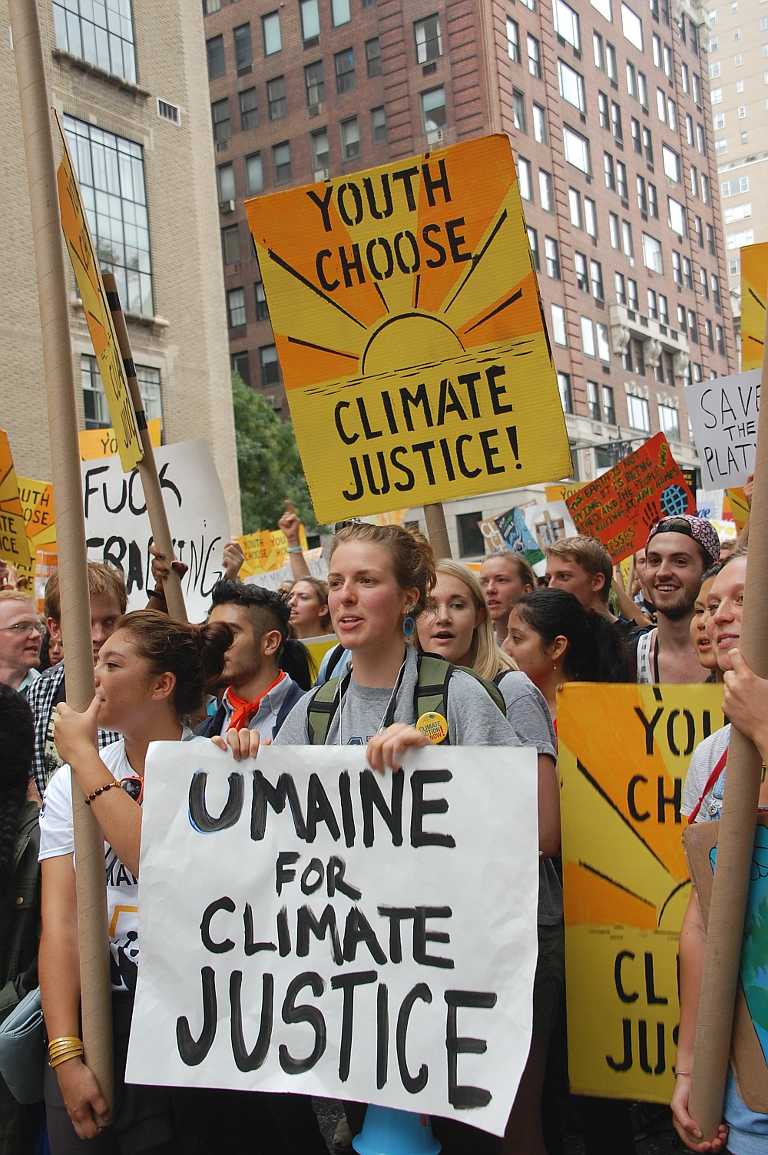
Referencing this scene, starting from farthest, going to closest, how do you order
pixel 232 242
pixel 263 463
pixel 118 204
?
1. pixel 232 242
2. pixel 263 463
3. pixel 118 204

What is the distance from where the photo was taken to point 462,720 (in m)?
2.67

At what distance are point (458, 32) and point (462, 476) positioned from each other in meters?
38.4

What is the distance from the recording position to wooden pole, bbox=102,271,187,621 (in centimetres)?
358

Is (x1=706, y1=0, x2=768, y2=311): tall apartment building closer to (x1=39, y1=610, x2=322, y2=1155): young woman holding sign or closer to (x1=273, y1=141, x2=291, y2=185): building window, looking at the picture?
(x1=273, y1=141, x2=291, y2=185): building window

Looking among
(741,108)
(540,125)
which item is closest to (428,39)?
(540,125)

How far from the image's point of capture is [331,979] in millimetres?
2441

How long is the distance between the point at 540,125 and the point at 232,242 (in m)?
13.0

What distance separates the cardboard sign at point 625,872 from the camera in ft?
9.39

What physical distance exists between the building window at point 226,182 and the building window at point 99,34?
2259 cm

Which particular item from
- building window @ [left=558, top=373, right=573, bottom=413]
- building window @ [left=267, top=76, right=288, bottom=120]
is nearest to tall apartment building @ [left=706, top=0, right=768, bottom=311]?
building window @ [left=558, top=373, right=573, bottom=413]

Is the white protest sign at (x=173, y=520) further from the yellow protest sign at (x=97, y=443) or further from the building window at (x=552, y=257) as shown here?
the building window at (x=552, y=257)

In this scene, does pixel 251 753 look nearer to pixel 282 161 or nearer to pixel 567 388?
pixel 567 388

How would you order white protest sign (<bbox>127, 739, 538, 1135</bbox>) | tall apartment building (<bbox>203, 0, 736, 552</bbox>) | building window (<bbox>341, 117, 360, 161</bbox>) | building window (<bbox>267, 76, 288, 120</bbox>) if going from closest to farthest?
1. white protest sign (<bbox>127, 739, 538, 1135</bbox>)
2. tall apartment building (<bbox>203, 0, 736, 552</bbox>)
3. building window (<bbox>341, 117, 360, 161</bbox>)
4. building window (<bbox>267, 76, 288, 120</bbox>)

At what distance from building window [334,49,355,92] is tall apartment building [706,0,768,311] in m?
57.1
